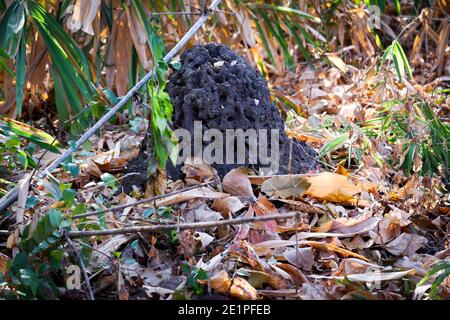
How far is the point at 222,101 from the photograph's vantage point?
2201 millimetres

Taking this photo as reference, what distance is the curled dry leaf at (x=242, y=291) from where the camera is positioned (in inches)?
64.5

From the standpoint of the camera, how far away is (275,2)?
12.2ft

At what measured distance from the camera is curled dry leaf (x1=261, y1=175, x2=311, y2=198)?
6.63ft

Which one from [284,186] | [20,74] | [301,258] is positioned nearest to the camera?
[301,258]

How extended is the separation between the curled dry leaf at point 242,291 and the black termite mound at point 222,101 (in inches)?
21.4

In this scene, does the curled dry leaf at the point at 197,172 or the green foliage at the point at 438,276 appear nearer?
the green foliage at the point at 438,276

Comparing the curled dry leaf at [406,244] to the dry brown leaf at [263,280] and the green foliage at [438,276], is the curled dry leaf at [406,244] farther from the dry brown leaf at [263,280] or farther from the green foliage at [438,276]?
the dry brown leaf at [263,280]

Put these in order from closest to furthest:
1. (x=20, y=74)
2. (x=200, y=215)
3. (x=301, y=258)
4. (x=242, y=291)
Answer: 1. (x=242, y=291)
2. (x=301, y=258)
3. (x=200, y=215)
4. (x=20, y=74)

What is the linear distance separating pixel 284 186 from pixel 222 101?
36 centimetres

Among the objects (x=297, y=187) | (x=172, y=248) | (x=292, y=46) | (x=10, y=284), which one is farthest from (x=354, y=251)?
(x=292, y=46)

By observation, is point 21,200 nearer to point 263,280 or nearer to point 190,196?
point 190,196

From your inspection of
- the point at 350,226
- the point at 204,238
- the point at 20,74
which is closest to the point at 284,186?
the point at 350,226

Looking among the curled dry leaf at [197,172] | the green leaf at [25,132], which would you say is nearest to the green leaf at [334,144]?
the curled dry leaf at [197,172]
